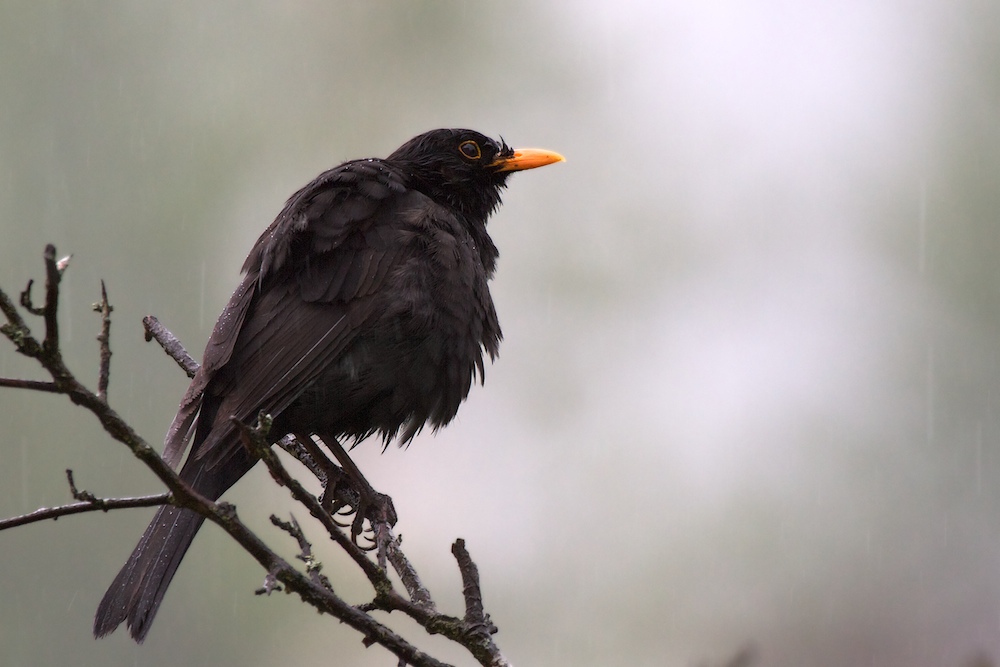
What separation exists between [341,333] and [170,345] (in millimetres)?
851

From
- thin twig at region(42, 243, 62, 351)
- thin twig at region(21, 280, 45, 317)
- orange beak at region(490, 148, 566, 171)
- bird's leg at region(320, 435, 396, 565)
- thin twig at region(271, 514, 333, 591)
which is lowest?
thin twig at region(271, 514, 333, 591)

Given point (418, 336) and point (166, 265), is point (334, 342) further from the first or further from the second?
point (166, 265)

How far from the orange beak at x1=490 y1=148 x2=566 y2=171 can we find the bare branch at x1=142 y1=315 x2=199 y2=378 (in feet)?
5.58

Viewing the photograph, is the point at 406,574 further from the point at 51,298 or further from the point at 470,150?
the point at 470,150

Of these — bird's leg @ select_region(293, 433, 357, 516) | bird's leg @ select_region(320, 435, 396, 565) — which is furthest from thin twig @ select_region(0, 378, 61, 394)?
bird's leg @ select_region(293, 433, 357, 516)

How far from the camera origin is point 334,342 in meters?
3.95

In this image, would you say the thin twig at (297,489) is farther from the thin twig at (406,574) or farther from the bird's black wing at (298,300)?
the bird's black wing at (298,300)

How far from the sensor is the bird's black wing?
3.84 metres

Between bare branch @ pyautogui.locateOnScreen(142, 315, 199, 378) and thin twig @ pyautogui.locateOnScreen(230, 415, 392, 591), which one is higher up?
bare branch @ pyautogui.locateOnScreen(142, 315, 199, 378)

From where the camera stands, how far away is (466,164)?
508 centimetres

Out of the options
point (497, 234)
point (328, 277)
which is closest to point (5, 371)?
point (328, 277)

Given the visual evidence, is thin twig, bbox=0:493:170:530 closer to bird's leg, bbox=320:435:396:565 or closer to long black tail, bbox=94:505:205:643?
long black tail, bbox=94:505:205:643

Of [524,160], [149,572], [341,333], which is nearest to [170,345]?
[341,333]

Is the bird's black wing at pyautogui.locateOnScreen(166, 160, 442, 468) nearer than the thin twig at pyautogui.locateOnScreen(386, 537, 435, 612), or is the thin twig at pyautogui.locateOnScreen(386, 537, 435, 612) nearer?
the thin twig at pyautogui.locateOnScreen(386, 537, 435, 612)
